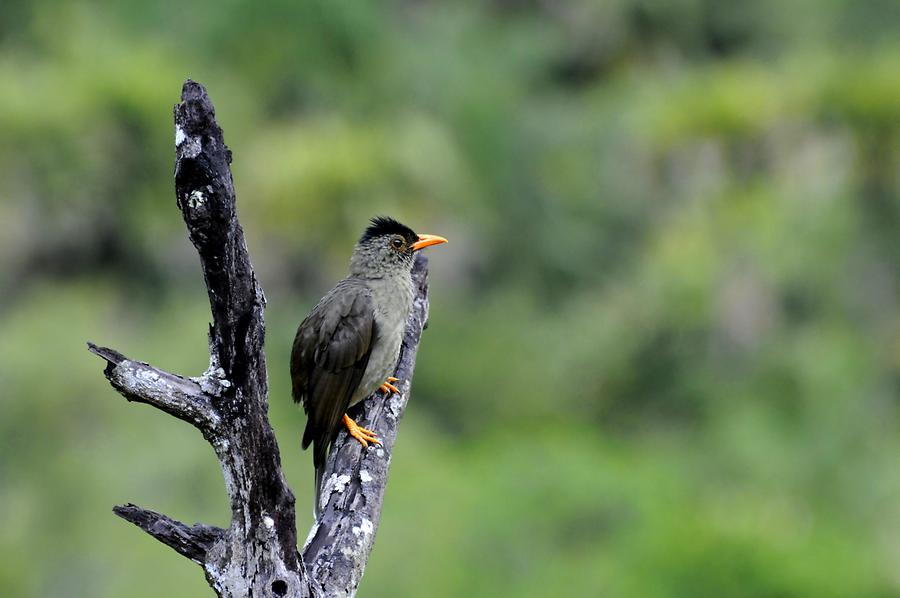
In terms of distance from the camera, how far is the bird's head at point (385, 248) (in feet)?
21.3

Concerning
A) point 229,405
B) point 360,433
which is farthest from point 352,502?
point 229,405

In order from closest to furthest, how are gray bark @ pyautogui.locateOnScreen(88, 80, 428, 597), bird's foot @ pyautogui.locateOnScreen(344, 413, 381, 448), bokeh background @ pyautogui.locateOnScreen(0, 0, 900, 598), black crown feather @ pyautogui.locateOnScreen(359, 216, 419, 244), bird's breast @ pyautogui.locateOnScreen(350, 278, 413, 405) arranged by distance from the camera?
gray bark @ pyautogui.locateOnScreen(88, 80, 428, 597) → bird's foot @ pyautogui.locateOnScreen(344, 413, 381, 448) → bird's breast @ pyautogui.locateOnScreen(350, 278, 413, 405) → black crown feather @ pyautogui.locateOnScreen(359, 216, 419, 244) → bokeh background @ pyautogui.locateOnScreen(0, 0, 900, 598)

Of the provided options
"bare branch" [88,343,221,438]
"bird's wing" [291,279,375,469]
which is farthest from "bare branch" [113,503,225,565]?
"bird's wing" [291,279,375,469]

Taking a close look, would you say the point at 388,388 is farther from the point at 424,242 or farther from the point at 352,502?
the point at 352,502

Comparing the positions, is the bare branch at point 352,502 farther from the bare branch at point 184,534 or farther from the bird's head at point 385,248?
the bird's head at point 385,248

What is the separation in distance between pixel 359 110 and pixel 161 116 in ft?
29.4

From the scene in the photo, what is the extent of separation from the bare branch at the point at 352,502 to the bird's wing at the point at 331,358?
0.13 meters

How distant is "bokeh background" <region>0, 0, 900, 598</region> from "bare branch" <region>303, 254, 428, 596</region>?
515 inches

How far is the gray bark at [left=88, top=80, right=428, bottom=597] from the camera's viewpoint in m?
3.60

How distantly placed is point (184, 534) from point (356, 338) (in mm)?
1966

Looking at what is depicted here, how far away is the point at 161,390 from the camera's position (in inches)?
154

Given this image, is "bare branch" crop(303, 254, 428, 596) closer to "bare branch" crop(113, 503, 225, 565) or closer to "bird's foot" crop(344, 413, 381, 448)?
"bird's foot" crop(344, 413, 381, 448)

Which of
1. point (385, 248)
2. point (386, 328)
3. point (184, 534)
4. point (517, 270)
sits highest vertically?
→ point (517, 270)

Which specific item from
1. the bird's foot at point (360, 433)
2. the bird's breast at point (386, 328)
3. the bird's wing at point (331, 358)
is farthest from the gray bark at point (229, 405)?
the bird's breast at point (386, 328)
